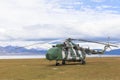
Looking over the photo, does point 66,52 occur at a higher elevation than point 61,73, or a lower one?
higher

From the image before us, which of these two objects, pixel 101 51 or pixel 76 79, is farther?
pixel 101 51

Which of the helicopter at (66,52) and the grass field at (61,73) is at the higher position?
the helicopter at (66,52)

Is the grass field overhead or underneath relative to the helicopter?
underneath

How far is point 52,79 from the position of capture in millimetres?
34750

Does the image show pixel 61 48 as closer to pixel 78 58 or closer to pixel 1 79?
pixel 78 58

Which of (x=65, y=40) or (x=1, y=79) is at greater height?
(x=65, y=40)

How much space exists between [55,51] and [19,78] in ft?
71.6

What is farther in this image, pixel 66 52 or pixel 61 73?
pixel 66 52

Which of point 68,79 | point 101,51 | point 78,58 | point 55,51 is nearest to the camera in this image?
point 68,79

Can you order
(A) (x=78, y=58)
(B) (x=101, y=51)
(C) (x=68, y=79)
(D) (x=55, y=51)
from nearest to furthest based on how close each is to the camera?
(C) (x=68, y=79), (D) (x=55, y=51), (A) (x=78, y=58), (B) (x=101, y=51)

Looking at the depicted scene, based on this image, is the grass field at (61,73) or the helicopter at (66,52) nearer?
the grass field at (61,73)

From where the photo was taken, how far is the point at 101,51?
71250mm

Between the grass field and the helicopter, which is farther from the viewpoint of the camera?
the helicopter

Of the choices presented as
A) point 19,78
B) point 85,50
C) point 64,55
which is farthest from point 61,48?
point 19,78
